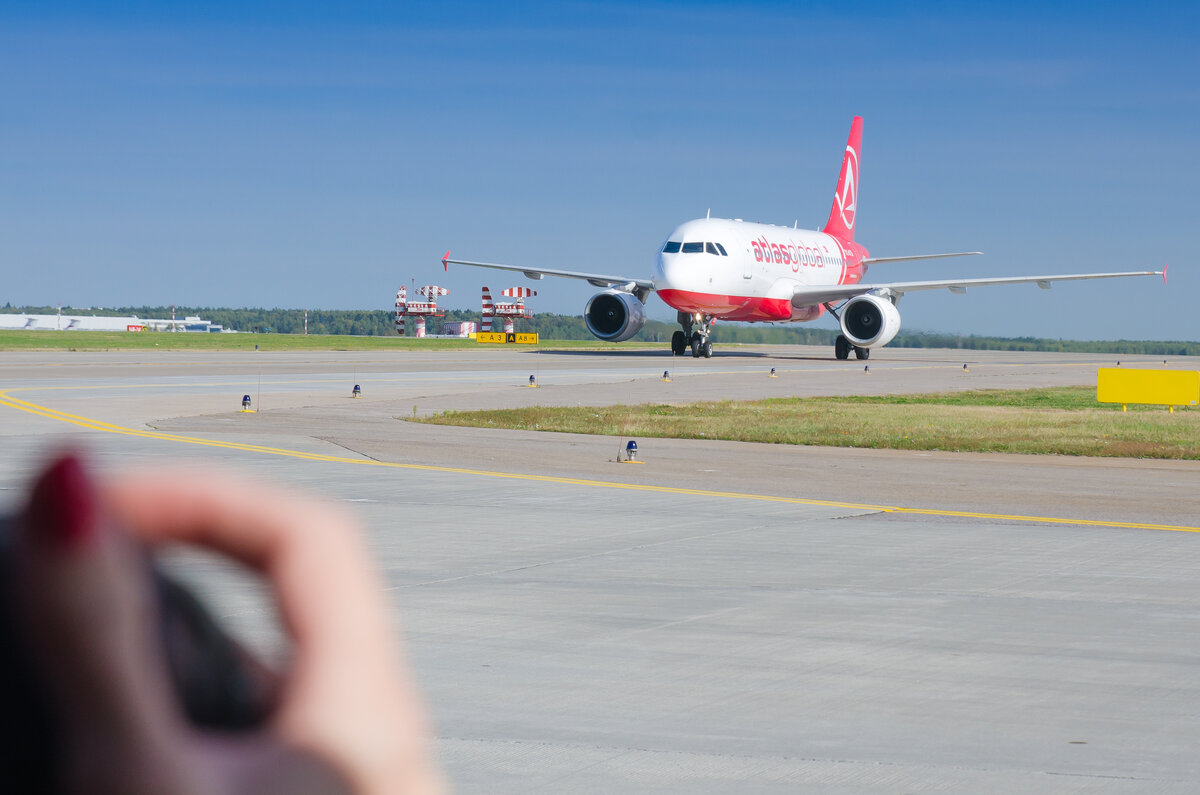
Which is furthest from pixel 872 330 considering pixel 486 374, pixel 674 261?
pixel 486 374

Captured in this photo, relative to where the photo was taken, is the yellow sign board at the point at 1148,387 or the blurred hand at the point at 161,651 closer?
the blurred hand at the point at 161,651

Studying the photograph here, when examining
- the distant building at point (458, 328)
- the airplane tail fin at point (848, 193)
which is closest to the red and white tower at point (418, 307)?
the distant building at point (458, 328)

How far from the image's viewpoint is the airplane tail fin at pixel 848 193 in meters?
62.7

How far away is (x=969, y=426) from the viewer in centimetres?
2275

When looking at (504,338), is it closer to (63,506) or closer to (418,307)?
(418,307)

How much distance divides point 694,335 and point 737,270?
492 centimetres

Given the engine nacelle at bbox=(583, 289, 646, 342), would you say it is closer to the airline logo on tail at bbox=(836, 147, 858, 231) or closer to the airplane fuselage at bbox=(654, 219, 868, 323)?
the airplane fuselage at bbox=(654, 219, 868, 323)

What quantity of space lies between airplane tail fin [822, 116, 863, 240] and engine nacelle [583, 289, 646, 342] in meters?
13.9

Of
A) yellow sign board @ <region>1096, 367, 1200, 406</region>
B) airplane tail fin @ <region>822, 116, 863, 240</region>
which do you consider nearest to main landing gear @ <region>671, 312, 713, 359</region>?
airplane tail fin @ <region>822, 116, 863, 240</region>

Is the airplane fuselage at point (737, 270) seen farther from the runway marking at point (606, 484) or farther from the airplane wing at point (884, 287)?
the runway marking at point (606, 484)

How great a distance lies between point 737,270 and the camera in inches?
1921

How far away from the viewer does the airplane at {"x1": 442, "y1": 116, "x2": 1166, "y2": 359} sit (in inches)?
1886

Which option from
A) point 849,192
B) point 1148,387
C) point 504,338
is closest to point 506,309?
point 504,338

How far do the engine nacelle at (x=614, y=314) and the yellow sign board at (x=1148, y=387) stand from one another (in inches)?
973
